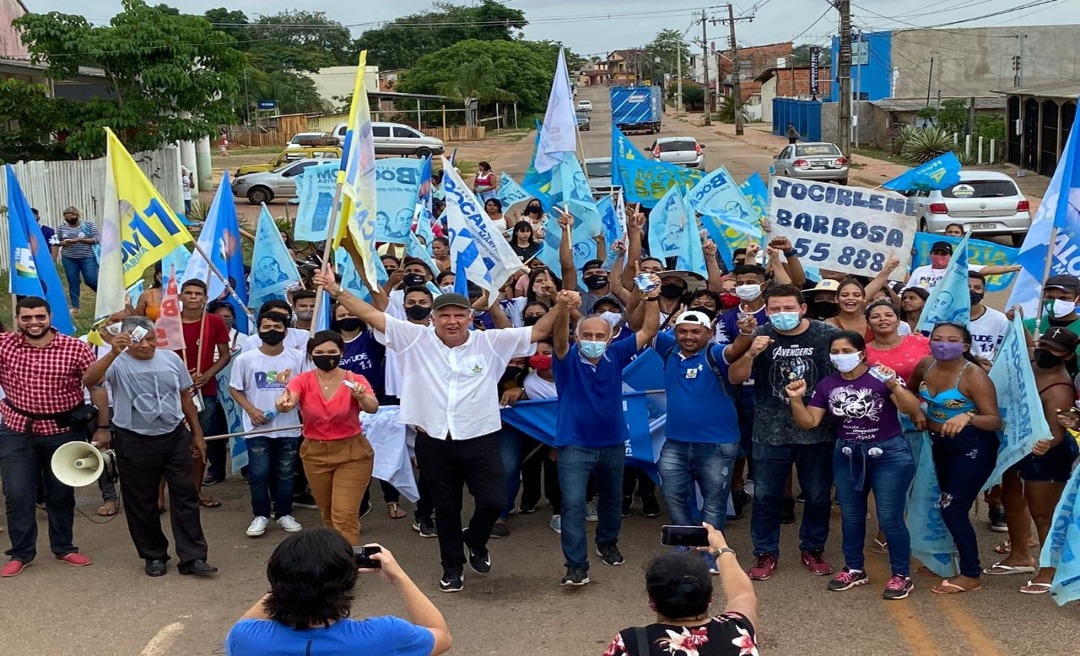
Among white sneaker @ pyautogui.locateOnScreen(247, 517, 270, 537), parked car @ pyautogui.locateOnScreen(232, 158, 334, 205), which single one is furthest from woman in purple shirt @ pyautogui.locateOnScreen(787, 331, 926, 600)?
parked car @ pyautogui.locateOnScreen(232, 158, 334, 205)

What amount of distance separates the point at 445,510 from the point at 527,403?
3.80ft

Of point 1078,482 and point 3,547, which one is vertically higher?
point 1078,482

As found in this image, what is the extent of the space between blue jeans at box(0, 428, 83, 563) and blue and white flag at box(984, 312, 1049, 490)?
5275mm

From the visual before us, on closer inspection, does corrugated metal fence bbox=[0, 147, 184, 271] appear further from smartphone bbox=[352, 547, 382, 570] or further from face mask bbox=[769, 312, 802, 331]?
smartphone bbox=[352, 547, 382, 570]

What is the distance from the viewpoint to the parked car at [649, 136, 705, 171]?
3716 cm

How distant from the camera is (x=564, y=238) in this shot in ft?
29.4

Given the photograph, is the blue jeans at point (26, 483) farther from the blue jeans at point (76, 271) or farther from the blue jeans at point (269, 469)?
the blue jeans at point (76, 271)

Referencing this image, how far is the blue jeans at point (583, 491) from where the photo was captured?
22.6 ft

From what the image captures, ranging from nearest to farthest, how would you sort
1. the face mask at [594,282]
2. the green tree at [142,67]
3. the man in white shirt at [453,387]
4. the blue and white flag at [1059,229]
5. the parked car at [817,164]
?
1. the man in white shirt at [453,387]
2. the blue and white flag at [1059,229]
3. the face mask at [594,282]
4. the green tree at [142,67]
5. the parked car at [817,164]

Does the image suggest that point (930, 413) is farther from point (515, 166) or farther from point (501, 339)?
point (515, 166)

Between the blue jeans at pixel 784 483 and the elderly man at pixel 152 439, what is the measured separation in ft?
10.4

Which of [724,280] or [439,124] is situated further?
[439,124]

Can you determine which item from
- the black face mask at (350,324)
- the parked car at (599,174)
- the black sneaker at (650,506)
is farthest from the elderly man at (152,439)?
the parked car at (599,174)

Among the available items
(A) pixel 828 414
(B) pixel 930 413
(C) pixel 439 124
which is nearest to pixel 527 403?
(A) pixel 828 414
